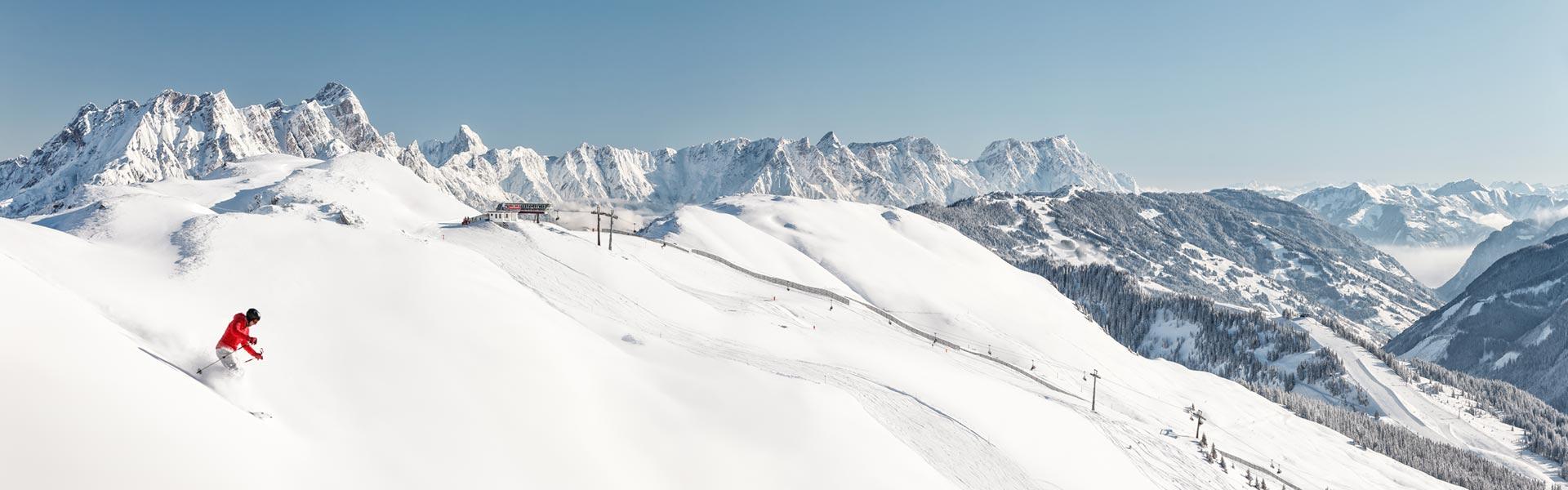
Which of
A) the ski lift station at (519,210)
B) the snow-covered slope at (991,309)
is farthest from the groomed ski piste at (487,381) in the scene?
the ski lift station at (519,210)

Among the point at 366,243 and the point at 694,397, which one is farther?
the point at 366,243

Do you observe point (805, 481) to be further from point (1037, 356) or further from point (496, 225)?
point (1037, 356)

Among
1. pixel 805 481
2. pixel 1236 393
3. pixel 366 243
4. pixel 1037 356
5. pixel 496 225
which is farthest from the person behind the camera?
pixel 1236 393

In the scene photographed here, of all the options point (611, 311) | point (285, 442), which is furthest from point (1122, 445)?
point (285, 442)

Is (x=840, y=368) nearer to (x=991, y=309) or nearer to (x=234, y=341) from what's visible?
(x=234, y=341)

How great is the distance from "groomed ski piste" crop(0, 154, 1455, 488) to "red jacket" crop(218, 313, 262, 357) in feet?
3.16

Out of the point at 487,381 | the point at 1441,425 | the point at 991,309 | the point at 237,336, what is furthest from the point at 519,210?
the point at 1441,425

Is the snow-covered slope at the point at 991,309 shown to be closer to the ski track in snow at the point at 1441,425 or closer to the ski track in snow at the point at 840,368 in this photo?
the ski track in snow at the point at 840,368

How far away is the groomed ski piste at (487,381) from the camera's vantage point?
48.5 feet

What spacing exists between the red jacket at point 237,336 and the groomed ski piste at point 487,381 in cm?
96

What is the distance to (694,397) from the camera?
3144 centimetres

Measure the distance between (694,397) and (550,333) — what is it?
7781mm

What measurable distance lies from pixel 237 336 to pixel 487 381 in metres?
8.77

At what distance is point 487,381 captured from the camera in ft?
86.1
